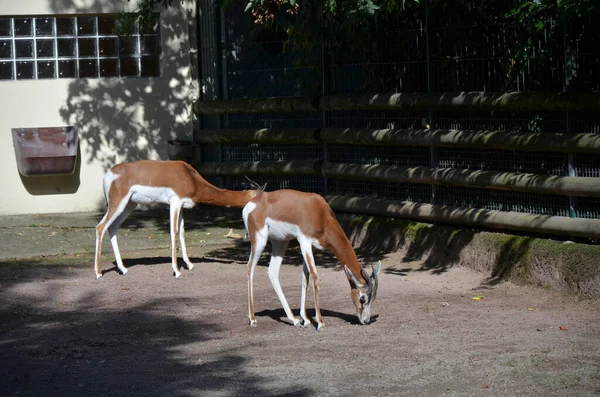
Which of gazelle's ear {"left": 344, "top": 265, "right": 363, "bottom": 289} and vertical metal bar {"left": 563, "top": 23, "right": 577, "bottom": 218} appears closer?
gazelle's ear {"left": 344, "top": 265, "right": 363, "bottom": 289}

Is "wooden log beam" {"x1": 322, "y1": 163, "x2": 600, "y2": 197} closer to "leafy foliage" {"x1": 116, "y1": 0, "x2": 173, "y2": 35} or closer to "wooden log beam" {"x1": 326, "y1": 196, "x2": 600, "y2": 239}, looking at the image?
"wooden log beam" {"x1": 326, "y1": 196, "x2": 600, "y2": 239}

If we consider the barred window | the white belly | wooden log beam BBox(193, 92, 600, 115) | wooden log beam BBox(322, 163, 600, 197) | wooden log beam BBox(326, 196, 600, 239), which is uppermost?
the barred window

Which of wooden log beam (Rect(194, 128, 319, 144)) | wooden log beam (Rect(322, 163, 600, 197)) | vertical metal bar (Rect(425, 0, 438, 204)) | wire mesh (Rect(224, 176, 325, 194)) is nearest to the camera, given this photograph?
wooden log beam (Rect(322, 163, 600, 197))

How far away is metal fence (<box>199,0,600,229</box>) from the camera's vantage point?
11109 mm

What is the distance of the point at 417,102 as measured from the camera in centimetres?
1322

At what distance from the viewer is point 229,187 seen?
58.3 ft

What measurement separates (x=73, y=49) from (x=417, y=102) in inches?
281

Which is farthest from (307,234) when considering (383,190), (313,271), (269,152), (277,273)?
(269,152)

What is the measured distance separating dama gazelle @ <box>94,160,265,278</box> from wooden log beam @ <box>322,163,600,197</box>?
2007 mm

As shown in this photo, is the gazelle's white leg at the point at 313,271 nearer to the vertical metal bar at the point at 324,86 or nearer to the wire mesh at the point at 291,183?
the vertical metal bar at the point at 324,86

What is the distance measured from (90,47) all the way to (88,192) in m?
2.43

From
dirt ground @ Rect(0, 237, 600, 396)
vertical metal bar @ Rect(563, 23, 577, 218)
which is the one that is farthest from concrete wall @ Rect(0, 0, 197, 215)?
vertical metal bar @ Rect(563, 23, 577, 218)

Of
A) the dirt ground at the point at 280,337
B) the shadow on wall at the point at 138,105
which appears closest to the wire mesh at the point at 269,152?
the shadow on wall at the point at 138,105

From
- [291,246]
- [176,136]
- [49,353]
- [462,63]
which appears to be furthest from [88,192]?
[49,353]
